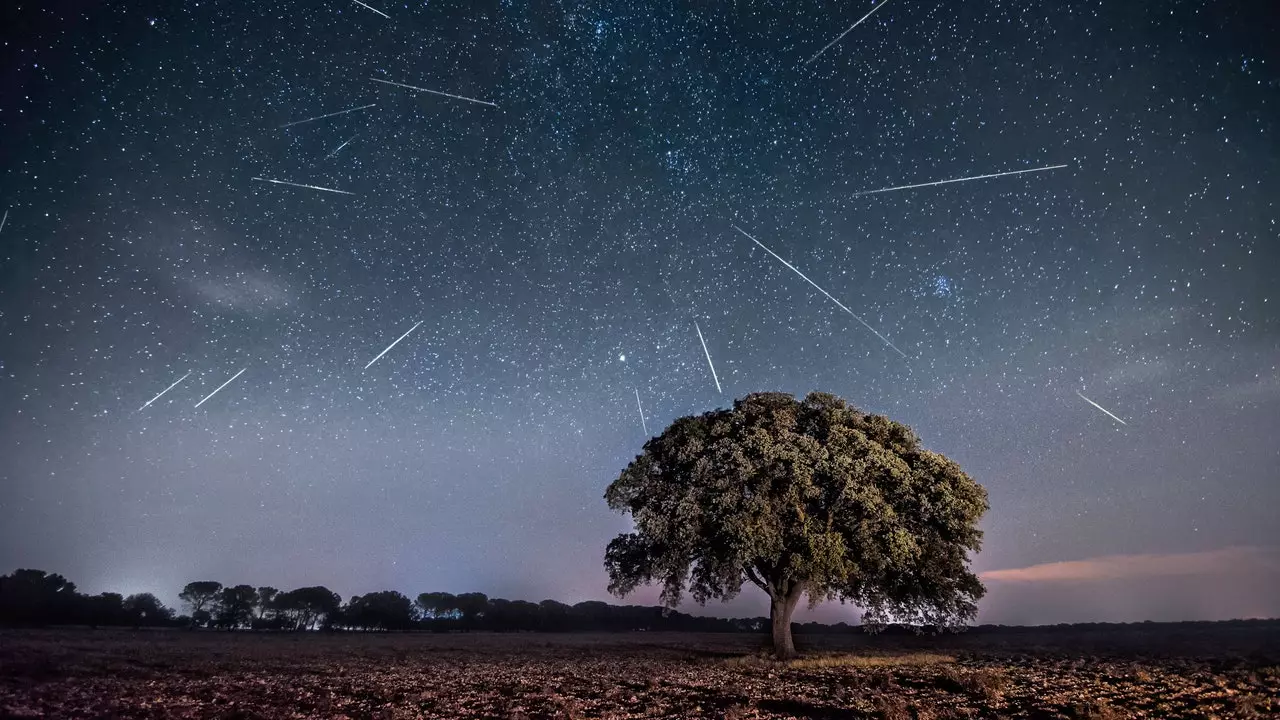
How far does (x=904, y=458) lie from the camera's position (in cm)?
3394

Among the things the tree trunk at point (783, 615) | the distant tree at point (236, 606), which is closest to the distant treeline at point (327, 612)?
the distant tree at point (236, 606)

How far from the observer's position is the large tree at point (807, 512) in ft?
99.1

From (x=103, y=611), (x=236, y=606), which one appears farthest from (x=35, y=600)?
(x=236, y=606)

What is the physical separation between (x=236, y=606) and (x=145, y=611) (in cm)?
2539

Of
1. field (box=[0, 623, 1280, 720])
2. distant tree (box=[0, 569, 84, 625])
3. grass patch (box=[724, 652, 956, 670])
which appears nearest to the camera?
field (box=[0, 623, 1280, 720])

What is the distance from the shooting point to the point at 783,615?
3312cm

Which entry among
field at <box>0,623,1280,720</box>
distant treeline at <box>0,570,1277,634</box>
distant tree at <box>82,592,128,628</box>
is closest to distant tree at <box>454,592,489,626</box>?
distant treeline at <box>0,570,1277,634</box>

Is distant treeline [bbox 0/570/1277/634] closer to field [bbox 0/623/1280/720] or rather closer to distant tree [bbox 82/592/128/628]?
distant tree [bbox 82/592/128/628]

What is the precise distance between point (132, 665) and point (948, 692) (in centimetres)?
3516

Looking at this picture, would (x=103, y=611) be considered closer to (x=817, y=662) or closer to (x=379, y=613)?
(x=379, y=613)

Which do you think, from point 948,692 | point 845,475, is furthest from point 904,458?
point 948,692

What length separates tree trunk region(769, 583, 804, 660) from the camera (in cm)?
3250

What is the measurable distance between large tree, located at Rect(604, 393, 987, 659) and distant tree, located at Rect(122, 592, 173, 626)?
133732 millimetres

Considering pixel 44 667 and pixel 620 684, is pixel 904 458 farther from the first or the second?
pixel 44 667
